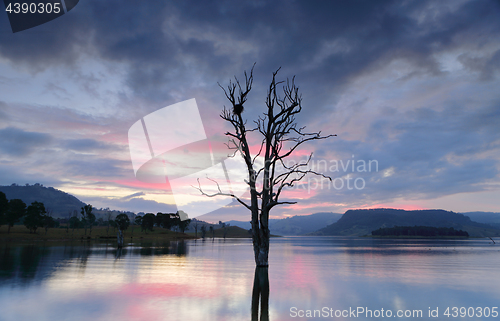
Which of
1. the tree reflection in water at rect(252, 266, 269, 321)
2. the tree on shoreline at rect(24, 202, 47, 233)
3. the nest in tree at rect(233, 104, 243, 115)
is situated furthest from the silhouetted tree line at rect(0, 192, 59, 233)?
the tree reflection in water at rect(252, 266, 269, 321)

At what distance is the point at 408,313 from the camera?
421 inches

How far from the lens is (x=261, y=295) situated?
13.0 m

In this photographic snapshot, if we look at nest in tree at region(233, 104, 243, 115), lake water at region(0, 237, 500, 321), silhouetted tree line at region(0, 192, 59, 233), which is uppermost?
nest in tree at region(233, 104, 243, 115)

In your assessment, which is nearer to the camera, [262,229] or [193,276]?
[193,276]

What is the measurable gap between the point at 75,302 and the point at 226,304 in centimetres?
615

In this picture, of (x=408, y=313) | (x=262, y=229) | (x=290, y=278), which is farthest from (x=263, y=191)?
(x=408, y=313)

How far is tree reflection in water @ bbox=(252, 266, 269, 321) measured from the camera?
389 inches

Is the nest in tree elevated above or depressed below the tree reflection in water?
above

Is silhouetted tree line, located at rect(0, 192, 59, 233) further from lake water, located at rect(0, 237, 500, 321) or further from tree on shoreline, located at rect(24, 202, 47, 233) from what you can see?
lake water, located at rect(0, 237, 500, 321)

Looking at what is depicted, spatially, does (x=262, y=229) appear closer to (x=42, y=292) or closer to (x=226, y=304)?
(x=226, y=304)

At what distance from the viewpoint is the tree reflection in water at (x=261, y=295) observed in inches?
389

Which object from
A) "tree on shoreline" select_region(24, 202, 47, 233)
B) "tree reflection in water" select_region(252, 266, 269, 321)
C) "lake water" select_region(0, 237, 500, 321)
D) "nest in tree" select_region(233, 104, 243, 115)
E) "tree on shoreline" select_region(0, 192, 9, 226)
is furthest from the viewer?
"tree on shoreline" select_region(24, 202, 47, 233)

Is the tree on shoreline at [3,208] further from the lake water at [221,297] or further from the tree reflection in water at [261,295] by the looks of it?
the tree reflection in water at [261,295]

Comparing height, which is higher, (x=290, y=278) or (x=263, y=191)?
(x=263, y=191)
